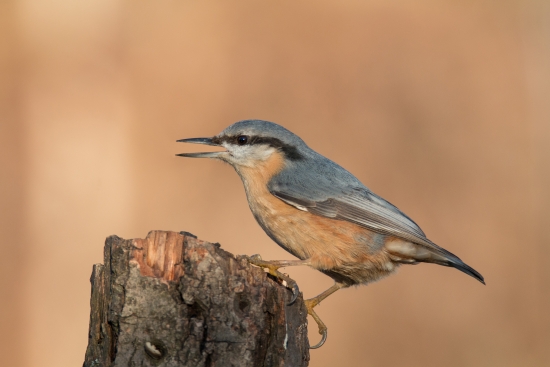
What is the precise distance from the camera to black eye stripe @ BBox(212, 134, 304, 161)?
3.81 meters

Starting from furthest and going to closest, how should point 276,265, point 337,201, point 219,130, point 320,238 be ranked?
1. point 219,130
2. point 337,201
3. point 320,238
4. point 276,265

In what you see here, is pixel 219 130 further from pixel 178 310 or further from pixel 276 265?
pixel 178 310

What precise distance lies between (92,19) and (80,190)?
5.42ft

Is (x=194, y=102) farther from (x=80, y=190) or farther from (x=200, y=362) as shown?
(x=200, y=362)

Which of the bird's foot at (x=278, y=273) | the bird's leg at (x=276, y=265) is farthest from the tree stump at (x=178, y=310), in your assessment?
the bird's leg at (x=276, y=265)

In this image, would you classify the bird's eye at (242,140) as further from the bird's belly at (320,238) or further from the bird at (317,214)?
the bird's belly at (320,238)

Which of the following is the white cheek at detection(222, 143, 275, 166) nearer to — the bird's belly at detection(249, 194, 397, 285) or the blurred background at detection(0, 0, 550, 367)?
the bird's belly at detection(249, 194, 397, 285)

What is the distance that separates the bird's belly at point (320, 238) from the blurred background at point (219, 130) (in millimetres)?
2123

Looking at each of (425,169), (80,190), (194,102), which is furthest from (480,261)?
(80,190)

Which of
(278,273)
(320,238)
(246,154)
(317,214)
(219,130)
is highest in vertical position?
(219,130)

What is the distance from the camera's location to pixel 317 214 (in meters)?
3.59

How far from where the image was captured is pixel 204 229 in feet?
19.0

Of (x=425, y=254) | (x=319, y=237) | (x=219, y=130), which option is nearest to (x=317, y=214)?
(x=319, y=237)

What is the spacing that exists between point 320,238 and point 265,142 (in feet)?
2.38
